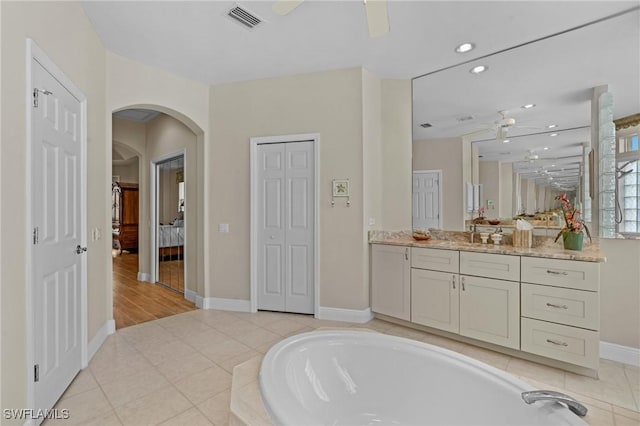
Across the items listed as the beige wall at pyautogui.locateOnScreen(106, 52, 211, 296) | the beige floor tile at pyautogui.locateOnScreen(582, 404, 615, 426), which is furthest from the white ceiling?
the beige floor tile at pyautogui.locateOnScreen(582, 404, 615, 426)

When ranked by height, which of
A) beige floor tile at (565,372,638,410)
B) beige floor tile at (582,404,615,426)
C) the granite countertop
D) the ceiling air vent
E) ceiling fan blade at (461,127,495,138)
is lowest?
beige floor tile at (565,372,638,410)

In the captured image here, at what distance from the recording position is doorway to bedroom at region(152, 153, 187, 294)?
4695 mm

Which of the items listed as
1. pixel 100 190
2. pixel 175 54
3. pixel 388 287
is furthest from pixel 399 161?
pixel 100 190

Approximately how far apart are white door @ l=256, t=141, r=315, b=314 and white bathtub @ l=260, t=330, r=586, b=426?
173 centimetres

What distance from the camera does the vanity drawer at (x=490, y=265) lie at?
2643 millimetres

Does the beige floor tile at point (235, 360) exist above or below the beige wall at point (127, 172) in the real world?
below

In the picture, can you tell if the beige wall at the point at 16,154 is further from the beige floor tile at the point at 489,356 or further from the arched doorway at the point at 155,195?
the beige floor tile at the point at 489,356

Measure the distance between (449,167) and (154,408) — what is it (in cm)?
337

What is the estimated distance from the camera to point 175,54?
319cm

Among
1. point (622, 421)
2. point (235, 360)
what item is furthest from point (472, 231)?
point (235, 360)

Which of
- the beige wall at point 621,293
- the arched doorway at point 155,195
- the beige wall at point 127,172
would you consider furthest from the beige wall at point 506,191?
the beige wall at point 127,172

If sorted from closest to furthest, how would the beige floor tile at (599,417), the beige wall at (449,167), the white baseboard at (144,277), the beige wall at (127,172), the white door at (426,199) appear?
1. the beige floor tile at (599,417)
2. the beige wall at (449,167)
3. the white door at (426,199)
4. the white baseboard at (144,277)
5. the beige wall at (127,172)

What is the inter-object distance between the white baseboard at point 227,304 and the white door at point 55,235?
1.64 m

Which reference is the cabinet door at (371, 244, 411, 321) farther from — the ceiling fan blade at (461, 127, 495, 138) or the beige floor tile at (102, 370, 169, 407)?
the beige floor tile at (102, 370, 169, 407)
